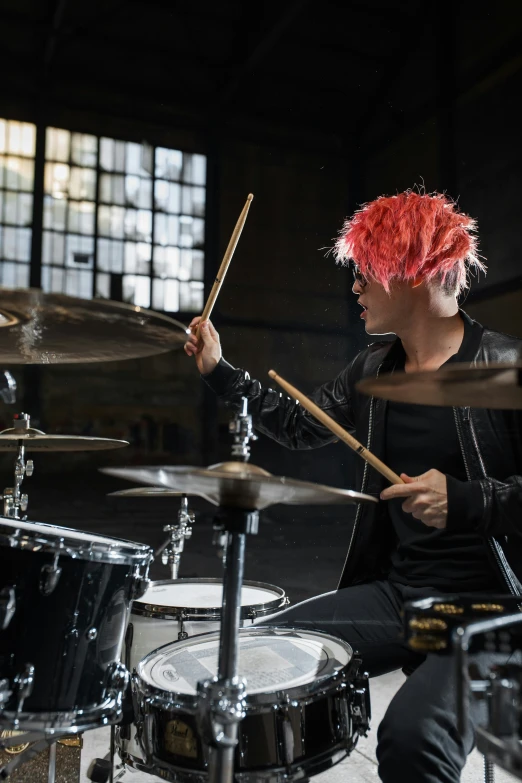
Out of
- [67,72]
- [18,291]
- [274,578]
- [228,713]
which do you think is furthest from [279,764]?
[67,72]

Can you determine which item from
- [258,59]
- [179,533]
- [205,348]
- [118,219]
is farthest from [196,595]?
[258,59]

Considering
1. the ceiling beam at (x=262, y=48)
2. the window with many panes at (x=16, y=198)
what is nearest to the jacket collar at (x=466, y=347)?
the window with many panes at (x=16, y=198)

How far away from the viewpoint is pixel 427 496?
1.22m

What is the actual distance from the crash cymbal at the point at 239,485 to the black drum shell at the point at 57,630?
378 millimetres

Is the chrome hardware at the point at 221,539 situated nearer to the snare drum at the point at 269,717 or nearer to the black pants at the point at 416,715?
the snare drum at the point at 269,717

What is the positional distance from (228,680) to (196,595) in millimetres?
981

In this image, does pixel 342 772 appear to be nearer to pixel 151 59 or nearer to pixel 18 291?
pixel 18 291

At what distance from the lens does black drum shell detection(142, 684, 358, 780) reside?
1014 mm

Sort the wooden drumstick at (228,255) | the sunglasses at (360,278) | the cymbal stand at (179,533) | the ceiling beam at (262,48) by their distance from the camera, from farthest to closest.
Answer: the ceiling beam at (262,48), the cymbal stand at (179,533), the sunglasses at (360,278), the wooden drumstick at (228,255)

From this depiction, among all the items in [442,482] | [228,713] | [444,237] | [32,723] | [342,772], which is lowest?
[342,772]

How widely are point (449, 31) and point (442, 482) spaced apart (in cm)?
290

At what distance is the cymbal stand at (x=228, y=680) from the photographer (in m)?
0.92

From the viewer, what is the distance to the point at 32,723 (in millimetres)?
1181

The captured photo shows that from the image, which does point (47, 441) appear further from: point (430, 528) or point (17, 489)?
point (430, 528)
